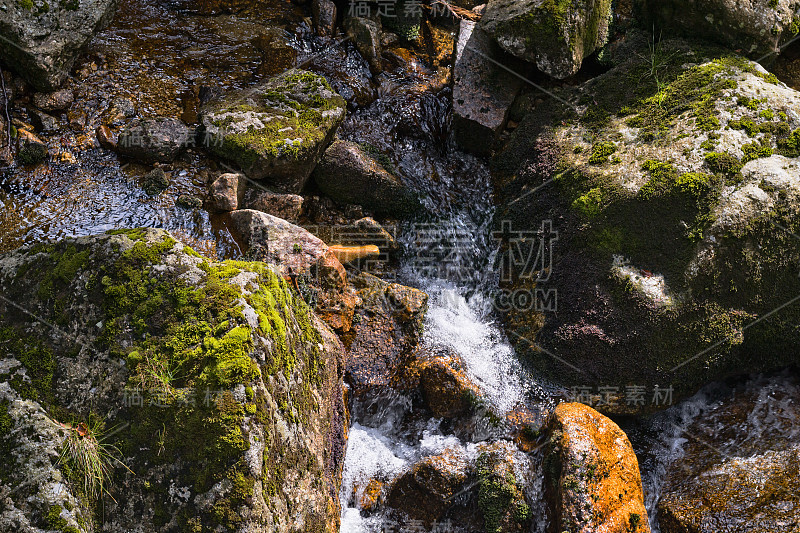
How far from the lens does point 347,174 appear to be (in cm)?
880

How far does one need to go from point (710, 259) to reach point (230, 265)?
5.86 meters

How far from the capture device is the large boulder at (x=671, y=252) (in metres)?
7.11

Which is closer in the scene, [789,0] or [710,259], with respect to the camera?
[710,259]

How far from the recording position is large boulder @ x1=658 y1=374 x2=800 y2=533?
19.7ft

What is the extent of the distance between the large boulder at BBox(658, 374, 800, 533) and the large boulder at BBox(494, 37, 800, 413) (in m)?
0.45

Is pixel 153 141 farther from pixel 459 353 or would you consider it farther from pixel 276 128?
pixel 459 353

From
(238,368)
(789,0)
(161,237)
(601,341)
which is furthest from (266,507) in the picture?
(789,0)

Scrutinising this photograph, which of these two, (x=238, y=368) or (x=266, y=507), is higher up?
(x=238, y=368)

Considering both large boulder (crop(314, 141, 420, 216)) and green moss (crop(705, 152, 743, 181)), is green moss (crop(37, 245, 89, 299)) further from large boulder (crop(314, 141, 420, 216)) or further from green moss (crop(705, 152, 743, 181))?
green moss (crop(705, 152, 743, 181))

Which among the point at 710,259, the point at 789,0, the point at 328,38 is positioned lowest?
the point at 710,259

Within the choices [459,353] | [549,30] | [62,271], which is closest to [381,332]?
[459,353]

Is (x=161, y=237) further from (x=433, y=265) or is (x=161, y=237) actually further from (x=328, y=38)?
(x=328, y=38)

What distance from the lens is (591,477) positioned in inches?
233

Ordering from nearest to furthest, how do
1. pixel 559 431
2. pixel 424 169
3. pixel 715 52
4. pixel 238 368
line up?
1. pixel 238 368
2. pixel 559 431
3. pixel 715 52
4. pixel 424 169
